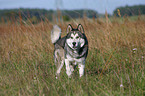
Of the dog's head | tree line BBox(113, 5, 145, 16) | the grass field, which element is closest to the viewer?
the grass field

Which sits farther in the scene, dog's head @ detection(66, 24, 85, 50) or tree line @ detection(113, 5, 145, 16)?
tree line @ detection(113, 5, 145, 16)

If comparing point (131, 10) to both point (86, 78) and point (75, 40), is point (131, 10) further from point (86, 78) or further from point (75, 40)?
point (86, 78)

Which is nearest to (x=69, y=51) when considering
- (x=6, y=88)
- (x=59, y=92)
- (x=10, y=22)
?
(x=59, y=92)

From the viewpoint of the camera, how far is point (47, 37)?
495cm

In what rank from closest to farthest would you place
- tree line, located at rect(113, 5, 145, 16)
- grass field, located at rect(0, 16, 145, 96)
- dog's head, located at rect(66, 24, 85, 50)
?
1. grass field, located at rect(0, 16, 145, 96)
2. dog's head, located at rect(66, 24, 85, 50)
3. tree line, located at rect(113, 5, 145, 16)

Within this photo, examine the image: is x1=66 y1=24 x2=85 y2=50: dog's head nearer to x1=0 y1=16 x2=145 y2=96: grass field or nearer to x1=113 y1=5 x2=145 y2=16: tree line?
x1=0 y1=16 x2=145 y2=96: grass field

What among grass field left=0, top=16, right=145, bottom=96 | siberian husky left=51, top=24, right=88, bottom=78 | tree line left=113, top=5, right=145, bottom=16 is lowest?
grass field left=0, top=16, right=145, bottom=96

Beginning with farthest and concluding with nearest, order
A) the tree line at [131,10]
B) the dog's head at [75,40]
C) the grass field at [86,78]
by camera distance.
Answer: the tree line at [131,10], the dog's head at [75,40], the grass field at [86,78]

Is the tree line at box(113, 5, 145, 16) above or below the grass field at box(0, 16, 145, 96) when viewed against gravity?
above

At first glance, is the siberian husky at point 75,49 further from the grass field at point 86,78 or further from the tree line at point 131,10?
the tree line at point 131,10

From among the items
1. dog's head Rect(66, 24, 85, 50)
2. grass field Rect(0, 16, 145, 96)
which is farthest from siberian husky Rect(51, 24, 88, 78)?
grass field Rect(0, 16, 145, 96)

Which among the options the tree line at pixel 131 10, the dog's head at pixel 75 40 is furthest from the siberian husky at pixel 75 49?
the tree line at pixel 131 10

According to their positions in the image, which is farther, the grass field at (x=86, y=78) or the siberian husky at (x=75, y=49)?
the siberian husky at (x=75, y=49)

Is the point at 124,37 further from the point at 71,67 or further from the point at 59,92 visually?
the point at 59,92
